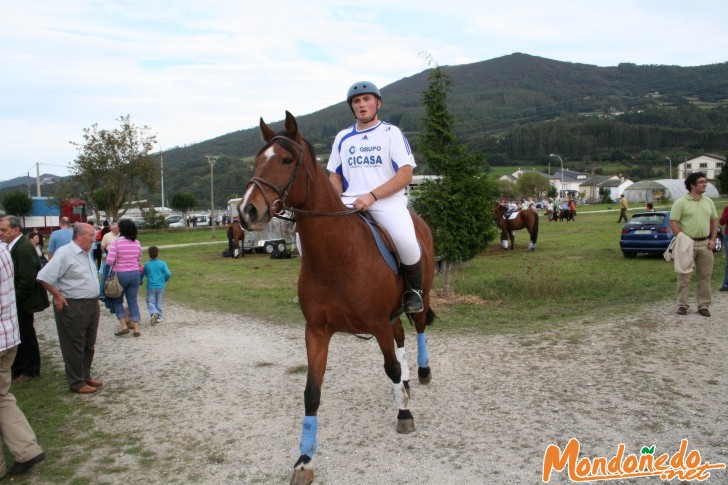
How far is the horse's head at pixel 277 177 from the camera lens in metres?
3.26

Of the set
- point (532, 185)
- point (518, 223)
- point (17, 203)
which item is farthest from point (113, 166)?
point (532, 185)

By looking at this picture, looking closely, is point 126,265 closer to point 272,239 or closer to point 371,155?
point 371,155

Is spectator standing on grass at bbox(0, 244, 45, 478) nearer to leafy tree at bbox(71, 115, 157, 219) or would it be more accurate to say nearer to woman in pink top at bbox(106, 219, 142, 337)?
woman in pink top at bbox(106, 219, 142, 337)

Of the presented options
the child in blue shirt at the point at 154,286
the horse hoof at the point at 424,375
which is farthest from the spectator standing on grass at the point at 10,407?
the child in blue shirt at the point at 154,286

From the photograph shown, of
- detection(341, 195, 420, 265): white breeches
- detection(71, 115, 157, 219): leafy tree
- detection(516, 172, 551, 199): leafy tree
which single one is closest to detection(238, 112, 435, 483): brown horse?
detection(341, 195, 420, 265): white breeches

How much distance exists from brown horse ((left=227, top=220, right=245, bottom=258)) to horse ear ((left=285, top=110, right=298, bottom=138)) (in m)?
20.0

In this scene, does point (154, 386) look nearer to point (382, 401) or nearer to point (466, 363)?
point (382, 401)

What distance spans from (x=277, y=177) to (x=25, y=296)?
5.16 m

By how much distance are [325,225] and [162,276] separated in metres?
7.65

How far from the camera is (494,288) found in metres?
12.3

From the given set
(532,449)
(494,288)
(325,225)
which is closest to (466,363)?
(532,449)

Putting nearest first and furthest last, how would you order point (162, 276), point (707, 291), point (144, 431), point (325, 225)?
point (325, 225) < point (144, 431) < point (707, 291) < point (162, 276)

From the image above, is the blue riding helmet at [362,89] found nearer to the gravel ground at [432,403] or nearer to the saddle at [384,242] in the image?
the saddle at [384,242]

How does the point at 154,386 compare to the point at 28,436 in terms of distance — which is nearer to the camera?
the point at 28,436
